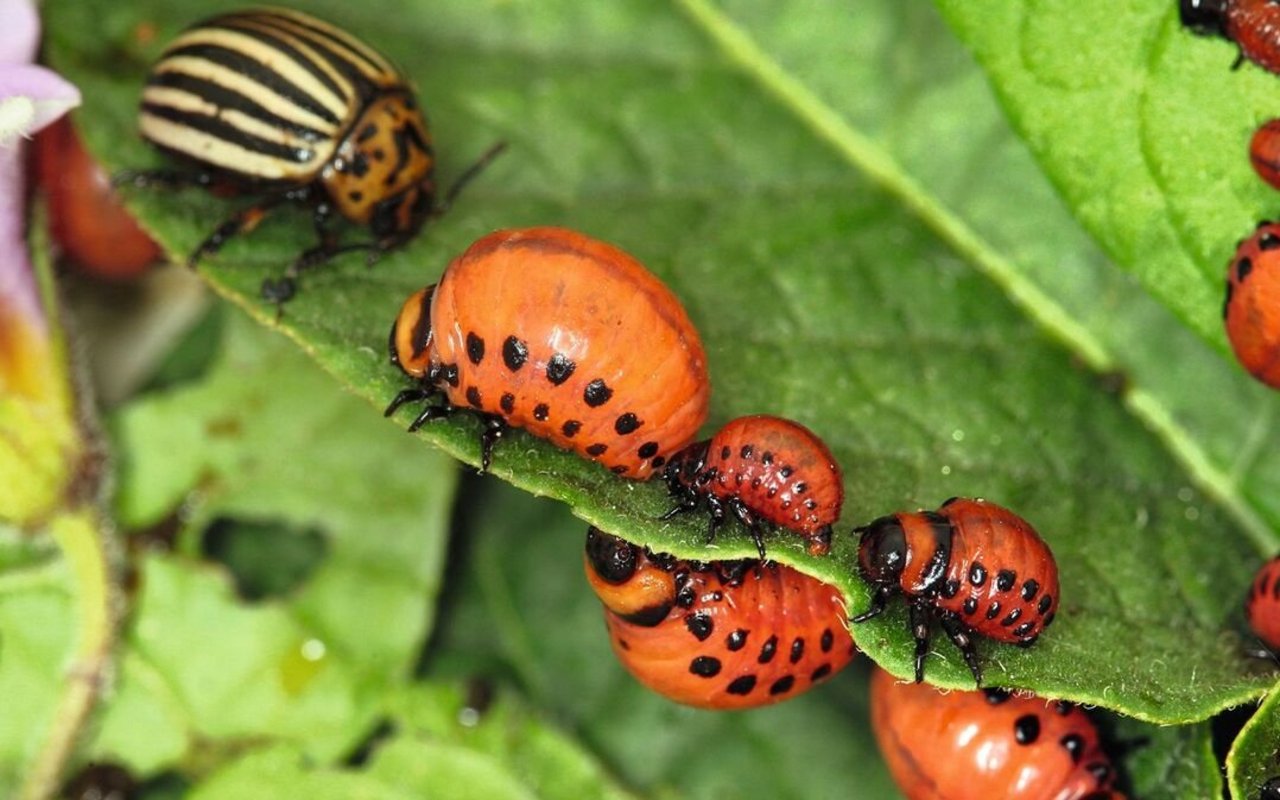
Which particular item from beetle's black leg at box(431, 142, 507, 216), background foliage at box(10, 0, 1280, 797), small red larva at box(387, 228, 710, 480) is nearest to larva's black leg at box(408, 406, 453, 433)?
small red larva at box(387, 228, 710, 480)

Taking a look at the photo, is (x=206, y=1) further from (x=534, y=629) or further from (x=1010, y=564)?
(x=1010, y=564)

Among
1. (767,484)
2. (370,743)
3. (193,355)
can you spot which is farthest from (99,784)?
(767,484)

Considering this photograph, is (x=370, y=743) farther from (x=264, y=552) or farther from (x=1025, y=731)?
(x=1025, y=731)

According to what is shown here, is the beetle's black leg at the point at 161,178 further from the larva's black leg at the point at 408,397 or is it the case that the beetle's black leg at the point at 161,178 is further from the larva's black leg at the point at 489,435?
the larva's black leg at the point at 489,435

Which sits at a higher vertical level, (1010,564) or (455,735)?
(1010,564)

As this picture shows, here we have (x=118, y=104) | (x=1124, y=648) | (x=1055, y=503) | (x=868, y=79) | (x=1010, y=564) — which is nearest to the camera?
(x=1010, y=564)

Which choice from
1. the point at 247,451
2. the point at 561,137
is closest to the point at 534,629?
the point at 247,451
